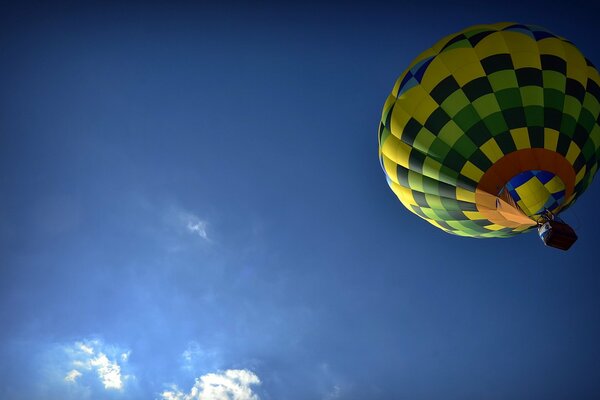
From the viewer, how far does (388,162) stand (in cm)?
638

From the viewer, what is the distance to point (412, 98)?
578 centimetres

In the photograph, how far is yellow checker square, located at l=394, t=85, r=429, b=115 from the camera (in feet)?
18.8

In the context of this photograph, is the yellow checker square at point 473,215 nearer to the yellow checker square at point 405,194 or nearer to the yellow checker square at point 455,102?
the yellow checker square at point 405,194

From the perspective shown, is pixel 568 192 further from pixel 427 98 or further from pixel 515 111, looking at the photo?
pixel 427 98

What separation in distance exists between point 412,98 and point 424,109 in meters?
0.28

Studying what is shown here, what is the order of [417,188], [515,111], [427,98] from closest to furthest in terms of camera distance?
[515,111], [427,98], [417,188]

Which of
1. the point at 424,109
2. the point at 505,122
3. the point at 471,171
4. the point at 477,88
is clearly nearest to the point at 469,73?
the point at 477,88

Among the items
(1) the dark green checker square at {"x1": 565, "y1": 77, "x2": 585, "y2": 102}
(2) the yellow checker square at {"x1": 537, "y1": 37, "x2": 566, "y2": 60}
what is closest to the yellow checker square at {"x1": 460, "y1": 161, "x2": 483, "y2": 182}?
(1) the dark green checker square at {"x1": 565, "y1": 77, "x2": 585, "y2": 102}

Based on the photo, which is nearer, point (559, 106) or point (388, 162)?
point (559, 106)

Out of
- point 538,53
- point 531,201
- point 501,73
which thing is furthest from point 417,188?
point 538,53

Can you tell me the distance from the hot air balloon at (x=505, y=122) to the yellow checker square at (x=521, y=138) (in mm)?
13

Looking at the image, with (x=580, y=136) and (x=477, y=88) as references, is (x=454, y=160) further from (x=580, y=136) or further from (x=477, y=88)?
(x=580, y=136)

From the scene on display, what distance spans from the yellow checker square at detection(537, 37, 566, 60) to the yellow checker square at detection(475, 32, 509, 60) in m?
0.58

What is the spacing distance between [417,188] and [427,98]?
1540 mm
